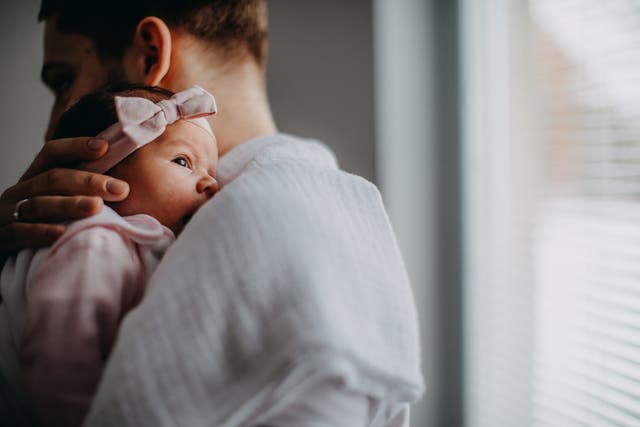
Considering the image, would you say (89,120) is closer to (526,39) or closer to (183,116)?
(183,116)

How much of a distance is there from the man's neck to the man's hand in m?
0.12

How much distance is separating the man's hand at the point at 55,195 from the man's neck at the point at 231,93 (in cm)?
12

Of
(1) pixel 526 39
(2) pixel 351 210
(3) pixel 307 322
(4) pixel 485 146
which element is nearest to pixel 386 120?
(4) pixel 485 146

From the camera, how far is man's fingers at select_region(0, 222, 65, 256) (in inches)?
13.1

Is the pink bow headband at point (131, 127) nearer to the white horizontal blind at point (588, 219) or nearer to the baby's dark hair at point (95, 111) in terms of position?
the baby's dark hair at point (95, 111)

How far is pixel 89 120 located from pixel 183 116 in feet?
0.24

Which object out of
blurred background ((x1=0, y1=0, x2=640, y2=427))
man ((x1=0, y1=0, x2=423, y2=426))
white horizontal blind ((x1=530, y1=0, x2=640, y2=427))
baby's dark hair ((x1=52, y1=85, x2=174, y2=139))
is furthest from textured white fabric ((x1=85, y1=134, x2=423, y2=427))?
white horizontal blind ((x1=530, y1=0, x2=640, y2=427))

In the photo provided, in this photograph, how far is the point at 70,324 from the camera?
0.30 meters

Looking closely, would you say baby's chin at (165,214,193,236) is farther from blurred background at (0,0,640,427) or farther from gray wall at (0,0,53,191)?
blurred background at (0,0,640,427)

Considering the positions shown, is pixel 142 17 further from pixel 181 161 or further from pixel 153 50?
pixel 181 161

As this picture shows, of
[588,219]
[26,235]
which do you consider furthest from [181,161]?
[588,219]

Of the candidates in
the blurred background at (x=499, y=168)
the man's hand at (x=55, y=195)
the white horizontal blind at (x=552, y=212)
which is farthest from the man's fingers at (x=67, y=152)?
the white horizontal blind at (x=552, y=212)

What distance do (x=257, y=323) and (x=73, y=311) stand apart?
4.9 inches

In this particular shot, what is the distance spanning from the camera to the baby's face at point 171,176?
355 millimetres
